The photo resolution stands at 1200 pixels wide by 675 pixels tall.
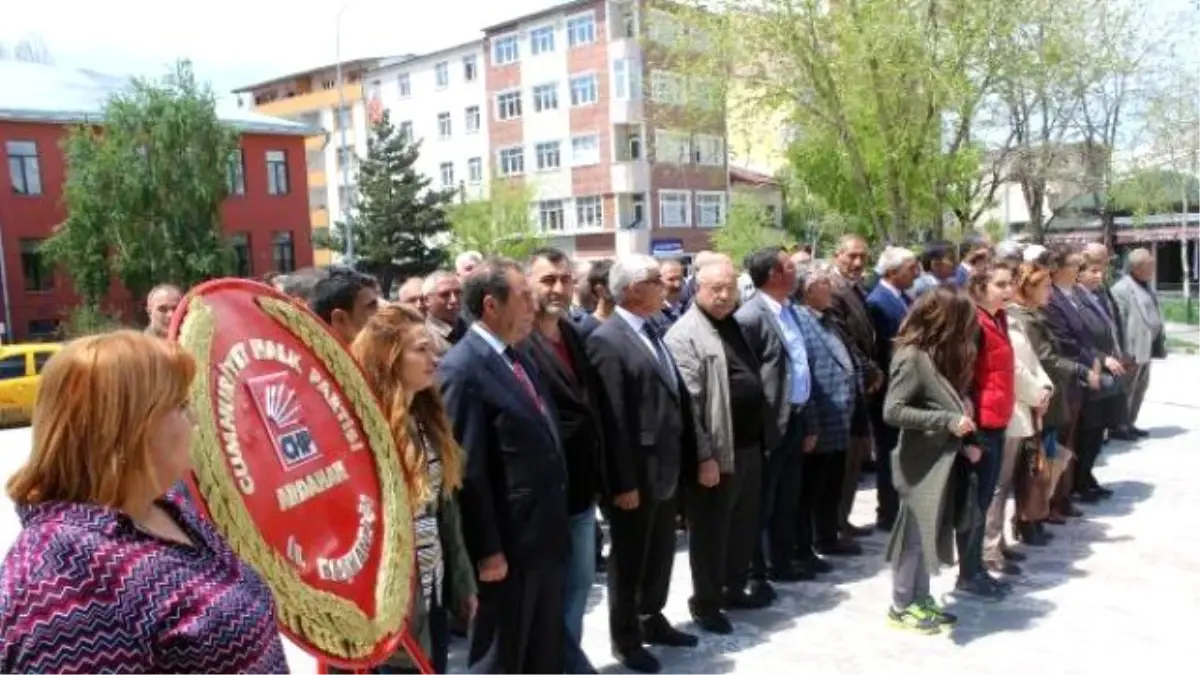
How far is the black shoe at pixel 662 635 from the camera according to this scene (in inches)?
190

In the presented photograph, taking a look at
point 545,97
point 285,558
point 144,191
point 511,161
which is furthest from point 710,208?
point 285,558

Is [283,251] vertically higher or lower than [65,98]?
lower

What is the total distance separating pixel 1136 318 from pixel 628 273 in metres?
6.22

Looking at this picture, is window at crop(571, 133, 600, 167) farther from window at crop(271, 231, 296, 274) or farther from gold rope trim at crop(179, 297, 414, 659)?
gold rope trim at crop(179, 297, 414, 659)

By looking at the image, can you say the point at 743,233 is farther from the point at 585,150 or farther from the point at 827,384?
the point at 827,384

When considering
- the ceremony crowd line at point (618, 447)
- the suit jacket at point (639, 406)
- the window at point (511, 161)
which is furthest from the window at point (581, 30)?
the suit jacket at point (639, 406)

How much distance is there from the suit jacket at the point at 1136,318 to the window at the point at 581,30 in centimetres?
3598

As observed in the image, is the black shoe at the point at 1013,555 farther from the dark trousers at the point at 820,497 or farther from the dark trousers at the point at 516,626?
the dark trousers at the point at 516,626

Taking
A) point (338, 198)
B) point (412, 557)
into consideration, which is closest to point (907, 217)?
point (412, 557)

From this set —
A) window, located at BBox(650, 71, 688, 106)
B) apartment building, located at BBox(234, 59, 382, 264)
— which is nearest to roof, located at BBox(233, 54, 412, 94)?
apartment building, located at BBox(234, 59, 382, 264)

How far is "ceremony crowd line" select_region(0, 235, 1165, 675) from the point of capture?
1.71 metres

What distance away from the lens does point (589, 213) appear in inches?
1752

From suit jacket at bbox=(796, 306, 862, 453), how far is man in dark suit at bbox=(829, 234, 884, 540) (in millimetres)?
367

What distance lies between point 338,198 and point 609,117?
23625 millimetres
